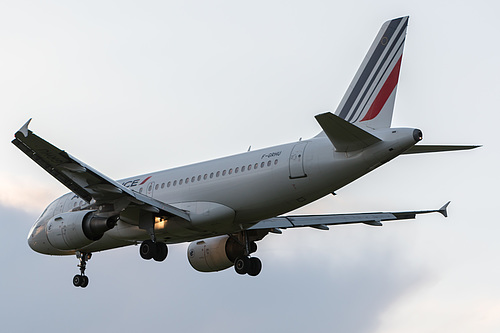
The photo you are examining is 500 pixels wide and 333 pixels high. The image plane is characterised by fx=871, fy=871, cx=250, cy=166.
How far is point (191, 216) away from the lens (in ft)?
97.8

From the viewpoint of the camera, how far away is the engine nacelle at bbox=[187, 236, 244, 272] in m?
34.6

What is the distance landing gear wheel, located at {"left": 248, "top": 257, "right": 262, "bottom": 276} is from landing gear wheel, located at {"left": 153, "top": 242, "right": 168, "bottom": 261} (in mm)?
3944

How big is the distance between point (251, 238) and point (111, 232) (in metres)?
5.48

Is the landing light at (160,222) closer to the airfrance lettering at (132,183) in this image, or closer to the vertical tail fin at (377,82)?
the airfrance lettering at (132,183)

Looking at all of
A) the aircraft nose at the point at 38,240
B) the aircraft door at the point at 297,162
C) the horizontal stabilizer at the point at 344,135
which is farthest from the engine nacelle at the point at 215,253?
the horizontal stabilizer at the point at 344,135

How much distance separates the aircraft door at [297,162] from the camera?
90.5 ft

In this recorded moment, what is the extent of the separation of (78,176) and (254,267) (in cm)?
795

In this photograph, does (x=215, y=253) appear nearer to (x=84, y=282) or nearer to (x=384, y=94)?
(x=84, y=282)

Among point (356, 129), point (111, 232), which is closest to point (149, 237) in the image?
point (111, 232)

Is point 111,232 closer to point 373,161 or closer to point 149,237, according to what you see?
point 149,237

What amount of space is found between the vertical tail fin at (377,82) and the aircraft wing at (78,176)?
22.3ft

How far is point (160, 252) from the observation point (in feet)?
98.8

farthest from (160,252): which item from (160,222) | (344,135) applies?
(344,135)

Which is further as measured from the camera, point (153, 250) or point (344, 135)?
point (153, 250)
